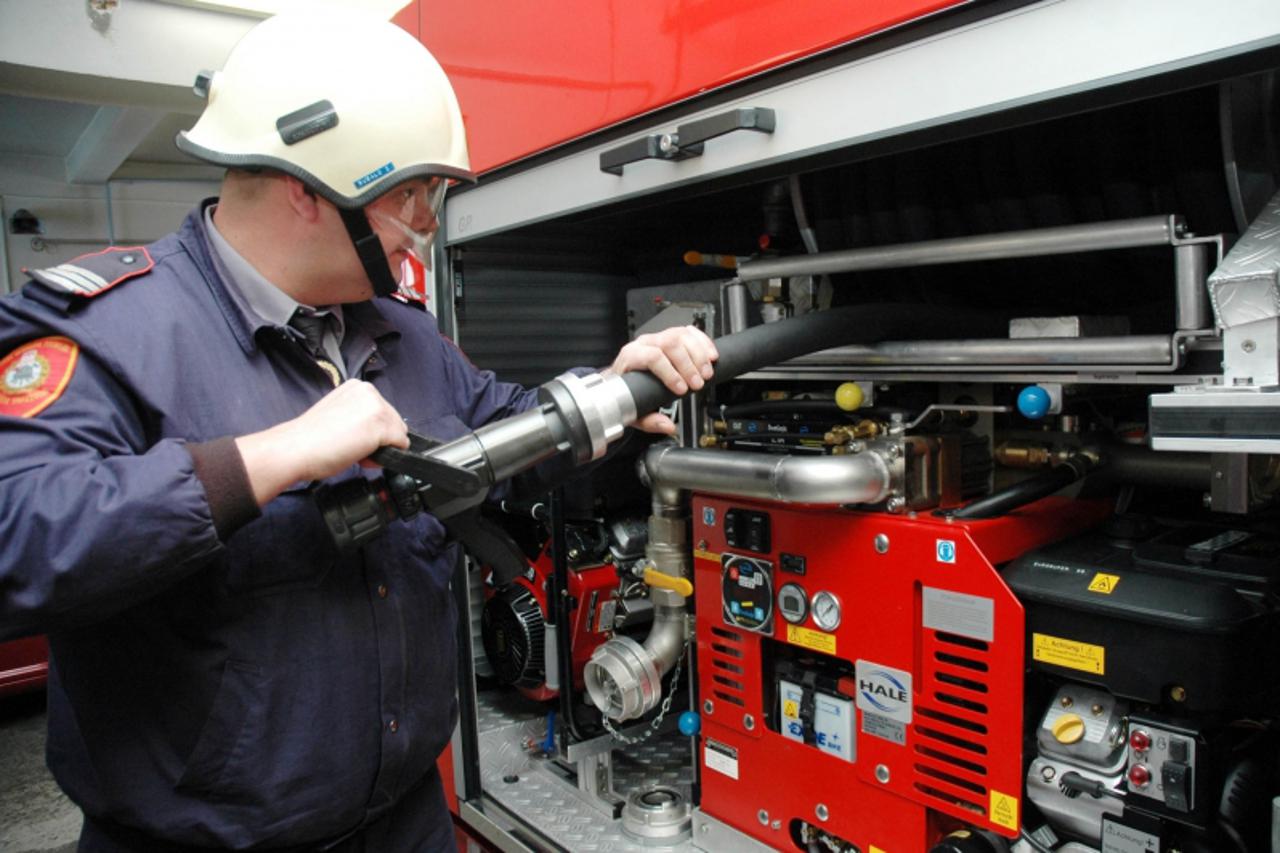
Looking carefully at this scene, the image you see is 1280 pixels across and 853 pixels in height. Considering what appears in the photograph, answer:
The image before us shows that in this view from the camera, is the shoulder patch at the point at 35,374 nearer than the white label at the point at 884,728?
Yes

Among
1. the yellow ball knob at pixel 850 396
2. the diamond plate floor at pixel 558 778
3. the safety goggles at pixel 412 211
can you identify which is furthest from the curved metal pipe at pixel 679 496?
the safety goggles at pixel 412 211

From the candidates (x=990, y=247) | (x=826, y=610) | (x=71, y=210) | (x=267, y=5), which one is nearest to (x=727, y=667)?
(x=826, y=610)

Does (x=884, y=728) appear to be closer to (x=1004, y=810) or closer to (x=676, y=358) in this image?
(x=1004, y=810)

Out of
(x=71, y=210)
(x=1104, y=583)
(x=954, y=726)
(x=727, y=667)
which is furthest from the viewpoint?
(x=71, y=210)

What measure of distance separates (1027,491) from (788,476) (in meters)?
0.37

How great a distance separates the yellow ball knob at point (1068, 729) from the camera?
121 cm

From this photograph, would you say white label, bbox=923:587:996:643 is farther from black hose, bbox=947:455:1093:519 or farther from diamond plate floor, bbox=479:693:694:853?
diamond plate floor, bbox=479:693:694:853

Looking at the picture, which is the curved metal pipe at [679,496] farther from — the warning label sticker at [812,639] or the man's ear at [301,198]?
the man's ear at [301,198]

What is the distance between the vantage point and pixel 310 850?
1212mm

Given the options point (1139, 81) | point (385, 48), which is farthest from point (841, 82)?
point (385, 48)

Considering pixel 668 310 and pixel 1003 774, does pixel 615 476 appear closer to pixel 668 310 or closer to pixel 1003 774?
pixel 668 310

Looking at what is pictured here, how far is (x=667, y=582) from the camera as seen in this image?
66.7 inches

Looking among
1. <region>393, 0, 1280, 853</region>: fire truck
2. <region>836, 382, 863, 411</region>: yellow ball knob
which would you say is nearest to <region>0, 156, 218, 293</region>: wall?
<region>393, 0, 1280, 853</region>: fire truck

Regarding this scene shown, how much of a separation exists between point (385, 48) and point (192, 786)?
97cm
